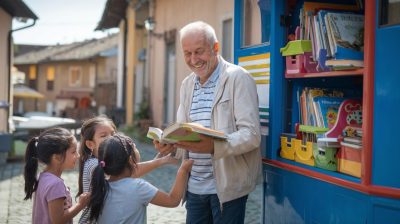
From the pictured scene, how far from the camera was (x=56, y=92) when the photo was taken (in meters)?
46.0

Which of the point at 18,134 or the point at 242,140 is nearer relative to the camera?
the point at 242,140

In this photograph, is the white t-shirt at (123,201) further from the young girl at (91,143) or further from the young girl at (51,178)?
the young girl at (91,143)

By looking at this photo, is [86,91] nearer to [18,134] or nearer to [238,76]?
[18,134]

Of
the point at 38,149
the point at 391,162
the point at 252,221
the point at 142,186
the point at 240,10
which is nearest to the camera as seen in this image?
the point at 391,162

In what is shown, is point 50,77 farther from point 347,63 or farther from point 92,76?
point 347,63

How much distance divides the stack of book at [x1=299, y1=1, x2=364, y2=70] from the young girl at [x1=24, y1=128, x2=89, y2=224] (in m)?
1.57

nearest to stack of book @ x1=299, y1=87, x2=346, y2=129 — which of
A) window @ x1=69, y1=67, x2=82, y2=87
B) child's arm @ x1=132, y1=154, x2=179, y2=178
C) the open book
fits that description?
the open book

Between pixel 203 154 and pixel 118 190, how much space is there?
592mm

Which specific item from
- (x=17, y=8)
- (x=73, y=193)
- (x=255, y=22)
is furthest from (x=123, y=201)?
(x=17, y=8)

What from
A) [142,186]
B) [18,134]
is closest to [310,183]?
[142,186]

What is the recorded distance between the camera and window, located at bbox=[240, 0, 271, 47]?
3.88 m

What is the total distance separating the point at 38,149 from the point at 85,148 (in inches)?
16.7

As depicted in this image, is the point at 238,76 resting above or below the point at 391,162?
above

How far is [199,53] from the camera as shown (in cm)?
308
